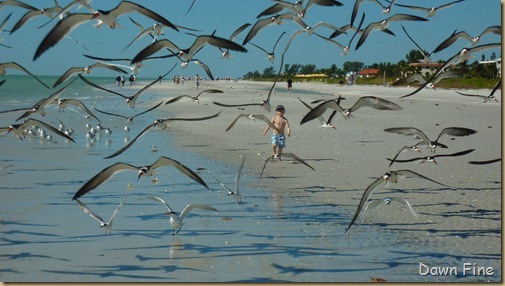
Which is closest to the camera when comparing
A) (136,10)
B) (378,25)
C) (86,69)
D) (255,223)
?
(136,10)

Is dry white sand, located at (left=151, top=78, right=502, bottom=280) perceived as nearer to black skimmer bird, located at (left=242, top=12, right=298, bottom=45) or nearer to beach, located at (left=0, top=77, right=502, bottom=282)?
beach, located at (left=0, top=77, right=502, bottom=282)

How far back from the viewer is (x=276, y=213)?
7.86 metres

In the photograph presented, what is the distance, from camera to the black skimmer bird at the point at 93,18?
20.2ft

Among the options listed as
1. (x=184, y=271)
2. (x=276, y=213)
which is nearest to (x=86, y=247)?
(x=184, y=271)

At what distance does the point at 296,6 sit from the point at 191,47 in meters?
2.05

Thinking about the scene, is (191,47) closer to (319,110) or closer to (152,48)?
(152,48)

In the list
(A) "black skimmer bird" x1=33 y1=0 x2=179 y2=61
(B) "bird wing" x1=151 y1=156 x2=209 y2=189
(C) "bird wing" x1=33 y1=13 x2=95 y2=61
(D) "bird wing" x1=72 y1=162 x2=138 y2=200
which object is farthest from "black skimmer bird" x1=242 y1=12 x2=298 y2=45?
(D) "bird wing" x1=72 y1=162 x2=138 y2=200

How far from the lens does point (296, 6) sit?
9.10 metres

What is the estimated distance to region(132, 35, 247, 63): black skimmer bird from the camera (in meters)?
7.04

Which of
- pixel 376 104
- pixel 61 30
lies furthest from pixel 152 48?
pixel 376 104

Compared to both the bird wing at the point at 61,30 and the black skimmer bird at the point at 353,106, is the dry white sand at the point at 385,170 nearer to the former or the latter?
the black skimmer bird at the point at 353,106

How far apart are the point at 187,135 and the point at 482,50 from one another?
9.84m

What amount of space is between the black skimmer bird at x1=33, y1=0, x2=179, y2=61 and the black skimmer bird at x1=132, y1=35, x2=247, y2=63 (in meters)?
0.45

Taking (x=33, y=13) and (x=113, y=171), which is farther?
(x=33, y=13)
